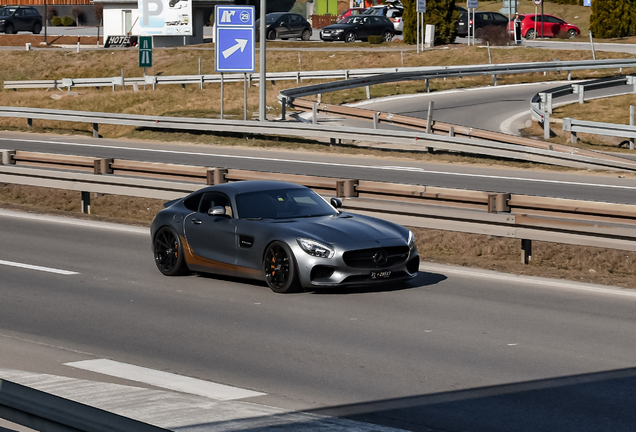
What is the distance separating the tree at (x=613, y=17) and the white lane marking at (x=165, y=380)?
193 feet

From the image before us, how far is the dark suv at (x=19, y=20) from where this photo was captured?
74.1 meters

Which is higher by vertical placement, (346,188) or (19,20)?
(19,20)

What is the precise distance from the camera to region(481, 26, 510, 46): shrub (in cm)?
5428

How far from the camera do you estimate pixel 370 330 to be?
920cm

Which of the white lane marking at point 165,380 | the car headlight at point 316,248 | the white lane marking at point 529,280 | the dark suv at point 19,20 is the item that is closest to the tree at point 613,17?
the dark suv at point 19,20

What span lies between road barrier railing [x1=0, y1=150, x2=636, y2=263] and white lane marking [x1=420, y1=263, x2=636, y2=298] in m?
0.79

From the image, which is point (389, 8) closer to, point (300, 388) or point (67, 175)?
point (67, 175)

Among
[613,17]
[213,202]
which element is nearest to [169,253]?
[213,202]

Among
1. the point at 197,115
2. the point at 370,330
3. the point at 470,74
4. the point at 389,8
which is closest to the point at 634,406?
the point at 370,330

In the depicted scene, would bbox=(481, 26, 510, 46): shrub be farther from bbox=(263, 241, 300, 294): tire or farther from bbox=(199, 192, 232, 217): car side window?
bbox=(263, 241, 300, 294): tire

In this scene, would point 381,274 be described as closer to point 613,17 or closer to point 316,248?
point 316,248

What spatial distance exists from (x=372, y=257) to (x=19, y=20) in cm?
6982

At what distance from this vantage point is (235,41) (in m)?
30.3

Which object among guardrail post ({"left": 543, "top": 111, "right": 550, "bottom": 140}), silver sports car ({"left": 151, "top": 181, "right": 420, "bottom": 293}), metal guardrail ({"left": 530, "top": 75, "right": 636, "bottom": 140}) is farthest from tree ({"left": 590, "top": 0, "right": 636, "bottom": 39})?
silver sports car ({"left": 151, "top": 181, "right": 420, "bottom": 293})
